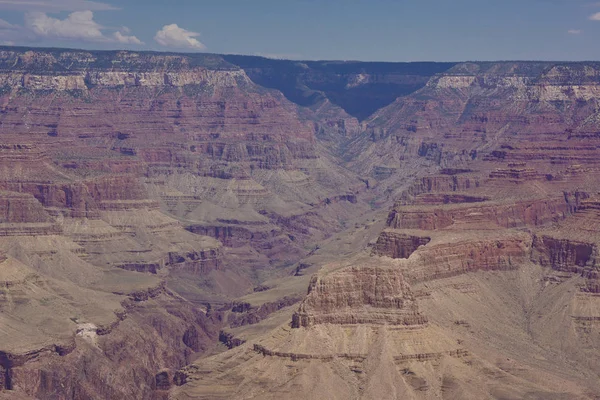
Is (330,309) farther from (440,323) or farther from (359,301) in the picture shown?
(440,323)

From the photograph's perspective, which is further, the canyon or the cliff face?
the cliff face

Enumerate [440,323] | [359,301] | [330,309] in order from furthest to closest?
[440,323] < [359,301] < [330,309]

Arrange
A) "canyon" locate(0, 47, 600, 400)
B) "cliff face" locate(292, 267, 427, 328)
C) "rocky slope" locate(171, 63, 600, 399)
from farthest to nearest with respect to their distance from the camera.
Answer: "cliff face" locate(292, 267, 427, 328), "canyon" locate(0, 47, 600, 400), "rocky slope" locate(171, 63, 600, 399)

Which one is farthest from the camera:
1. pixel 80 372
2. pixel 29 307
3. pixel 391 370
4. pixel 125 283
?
pixel 125 283

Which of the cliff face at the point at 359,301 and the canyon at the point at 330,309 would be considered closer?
the canyon at the point at 330,309

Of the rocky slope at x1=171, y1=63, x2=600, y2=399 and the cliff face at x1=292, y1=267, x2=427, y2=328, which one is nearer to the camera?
the rocky slope at x1=171, y1=63, x2=600, y2=399

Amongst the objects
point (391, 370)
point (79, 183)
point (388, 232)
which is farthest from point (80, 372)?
point (79, 183)

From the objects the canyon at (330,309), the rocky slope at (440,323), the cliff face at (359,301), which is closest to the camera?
the rocky slope at (440,323)

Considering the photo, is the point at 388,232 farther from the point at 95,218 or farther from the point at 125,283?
the point at 95,218

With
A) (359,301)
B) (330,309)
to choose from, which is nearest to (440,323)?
(359,301)

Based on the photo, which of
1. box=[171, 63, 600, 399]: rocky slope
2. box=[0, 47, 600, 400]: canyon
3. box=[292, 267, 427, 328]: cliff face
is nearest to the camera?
box=[171, 63, 600, 399]: rocky slope

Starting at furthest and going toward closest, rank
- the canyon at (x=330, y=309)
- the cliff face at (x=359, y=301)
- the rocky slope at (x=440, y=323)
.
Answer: the cliff face at (x=359, y=301)
the canyon at (x=330, y=309)
the rocky slope at (x=440, y=323)
